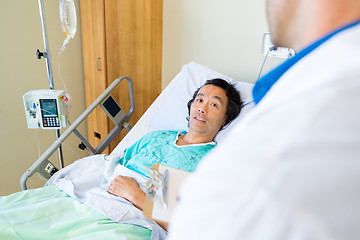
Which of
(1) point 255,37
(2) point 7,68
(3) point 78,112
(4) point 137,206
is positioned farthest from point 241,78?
(2) point 7,68

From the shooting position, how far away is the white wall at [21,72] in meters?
2.21

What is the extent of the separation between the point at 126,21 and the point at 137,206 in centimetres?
166

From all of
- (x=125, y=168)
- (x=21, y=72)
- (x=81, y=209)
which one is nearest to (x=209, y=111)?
(x=125, y=168)

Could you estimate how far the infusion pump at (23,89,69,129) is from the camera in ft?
5.90

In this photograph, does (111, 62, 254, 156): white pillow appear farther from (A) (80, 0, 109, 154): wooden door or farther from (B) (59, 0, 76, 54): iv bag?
(B) (59, 0, 76, 54): iv bag

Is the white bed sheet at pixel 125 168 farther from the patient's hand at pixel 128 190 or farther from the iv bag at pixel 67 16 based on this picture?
the iv bag at pixel 67 16

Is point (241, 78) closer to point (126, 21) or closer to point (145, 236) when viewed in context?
point (126, 21)

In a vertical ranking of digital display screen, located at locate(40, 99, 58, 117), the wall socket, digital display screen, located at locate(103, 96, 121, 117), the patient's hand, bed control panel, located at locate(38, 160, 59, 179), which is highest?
the wall socket

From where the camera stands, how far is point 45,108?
5.95ft

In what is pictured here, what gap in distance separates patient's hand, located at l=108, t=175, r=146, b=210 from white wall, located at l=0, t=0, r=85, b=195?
1363 millimetres

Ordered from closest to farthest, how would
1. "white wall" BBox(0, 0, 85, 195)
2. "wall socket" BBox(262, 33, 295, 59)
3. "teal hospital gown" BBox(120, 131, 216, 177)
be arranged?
"teal hospital gown" BBox(120, 131, 216, 177), "wall socket" BBox(262, 33, 295, 59), "white wall" BBox(0, 0, 85, 195)

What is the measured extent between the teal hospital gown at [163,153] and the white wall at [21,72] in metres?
1.13

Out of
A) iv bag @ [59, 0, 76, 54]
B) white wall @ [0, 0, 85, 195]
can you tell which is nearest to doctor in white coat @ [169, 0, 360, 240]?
iv bag @ [59, 0, 76, 54]

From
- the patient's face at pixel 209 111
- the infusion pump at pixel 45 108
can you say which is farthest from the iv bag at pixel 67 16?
the patient's face at pixel 209 111
